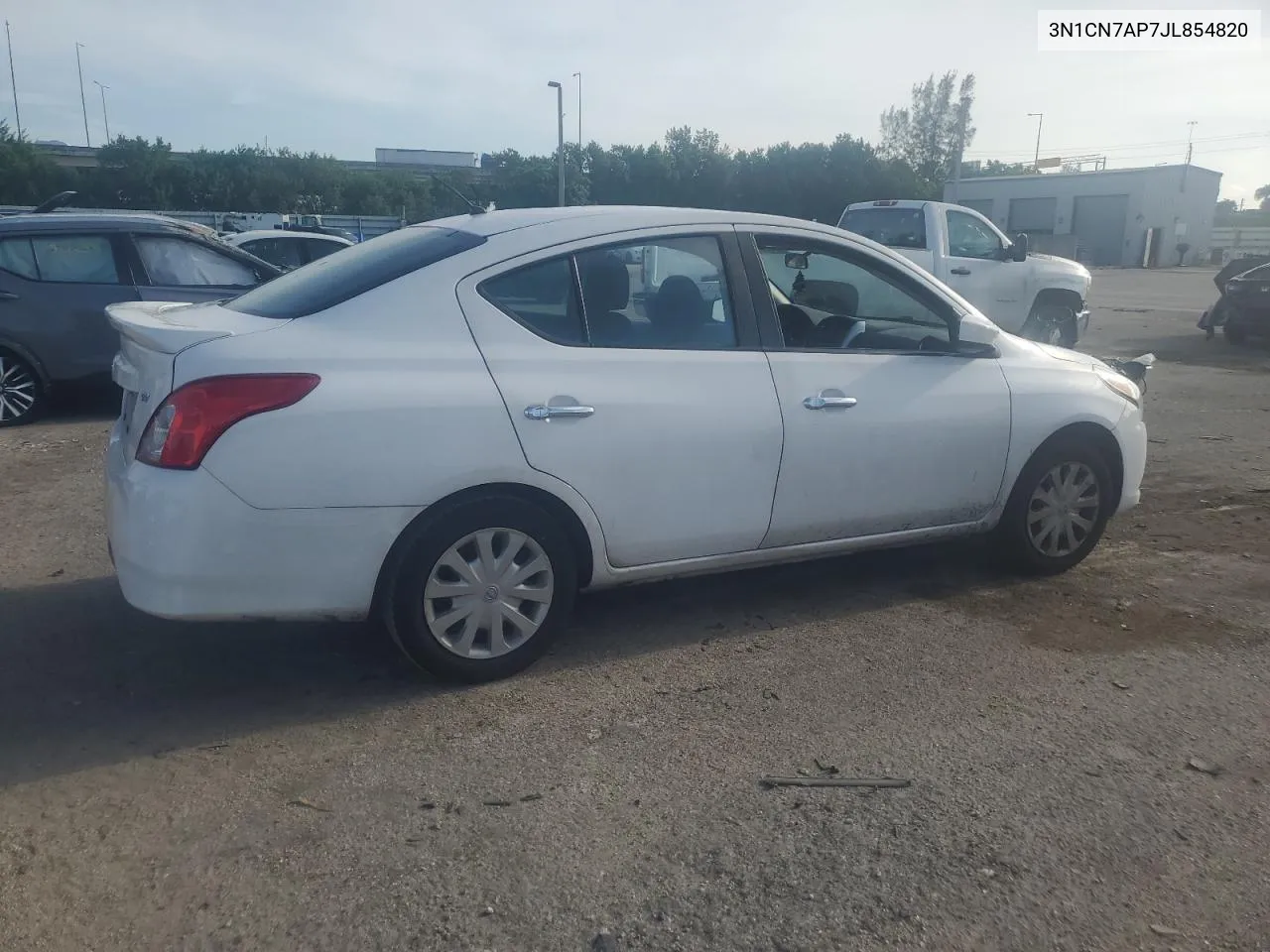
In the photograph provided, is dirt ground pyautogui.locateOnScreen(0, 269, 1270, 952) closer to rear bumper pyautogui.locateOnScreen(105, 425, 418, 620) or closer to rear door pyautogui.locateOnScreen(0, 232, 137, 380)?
rear bumper pyautogui.locateOnScreen(105, 425, 418, 620)

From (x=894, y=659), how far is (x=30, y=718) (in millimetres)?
3131

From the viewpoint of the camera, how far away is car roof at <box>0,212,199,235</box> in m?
8.62

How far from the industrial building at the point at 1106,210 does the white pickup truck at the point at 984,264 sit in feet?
164

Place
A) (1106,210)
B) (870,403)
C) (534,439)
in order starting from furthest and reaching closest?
(1106,210), (870,403), (534,439)

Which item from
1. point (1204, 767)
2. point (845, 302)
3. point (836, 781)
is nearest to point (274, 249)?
point (845, 302)

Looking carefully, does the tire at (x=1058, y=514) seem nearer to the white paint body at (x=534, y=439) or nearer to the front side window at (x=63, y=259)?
the white paint body at (x=534, y=439)

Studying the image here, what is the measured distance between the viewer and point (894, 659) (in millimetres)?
4203

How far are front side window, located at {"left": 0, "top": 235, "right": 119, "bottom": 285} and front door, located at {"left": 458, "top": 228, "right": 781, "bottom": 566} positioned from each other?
21.2 feet

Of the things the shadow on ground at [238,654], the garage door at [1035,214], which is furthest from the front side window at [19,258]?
the garage door at [1035,214]

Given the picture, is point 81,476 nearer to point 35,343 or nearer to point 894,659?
point 35,343

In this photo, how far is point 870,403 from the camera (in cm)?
447

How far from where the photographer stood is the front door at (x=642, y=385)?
3.79m

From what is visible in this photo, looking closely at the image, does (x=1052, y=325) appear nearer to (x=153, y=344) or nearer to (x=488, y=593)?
(x=488, y=593)

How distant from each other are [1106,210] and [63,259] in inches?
2465
